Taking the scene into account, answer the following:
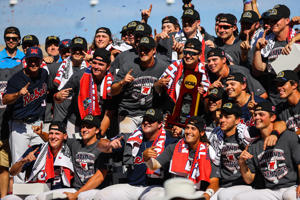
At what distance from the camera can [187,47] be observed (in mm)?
8000

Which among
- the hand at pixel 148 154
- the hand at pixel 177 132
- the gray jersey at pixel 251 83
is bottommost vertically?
the hand at pixel 148 154

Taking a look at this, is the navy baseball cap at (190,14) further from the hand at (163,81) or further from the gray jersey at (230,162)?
the gray jersey at (230,162)

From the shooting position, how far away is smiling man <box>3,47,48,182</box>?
870 cm

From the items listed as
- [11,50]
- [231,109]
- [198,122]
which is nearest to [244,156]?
[231,109]

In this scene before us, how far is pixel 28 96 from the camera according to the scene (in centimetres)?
877

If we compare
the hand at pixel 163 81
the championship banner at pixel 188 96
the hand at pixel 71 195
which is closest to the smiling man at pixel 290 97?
the championship banner at pixel 188 96

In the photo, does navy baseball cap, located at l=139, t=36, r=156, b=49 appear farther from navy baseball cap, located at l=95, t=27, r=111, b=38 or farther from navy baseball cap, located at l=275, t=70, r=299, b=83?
navy baseball cap, located at l=275, t=70, r=299, b=83

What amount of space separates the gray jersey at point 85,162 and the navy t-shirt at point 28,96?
1250 millimetres

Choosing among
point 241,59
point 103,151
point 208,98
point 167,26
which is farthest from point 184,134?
point 167,26

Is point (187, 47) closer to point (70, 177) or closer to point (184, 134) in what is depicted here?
point (184, 134)

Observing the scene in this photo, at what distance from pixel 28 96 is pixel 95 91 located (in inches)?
48.5

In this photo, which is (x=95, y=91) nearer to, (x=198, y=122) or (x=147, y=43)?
(x=147, y=43)

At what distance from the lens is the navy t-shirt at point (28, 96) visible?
8719 millimetres

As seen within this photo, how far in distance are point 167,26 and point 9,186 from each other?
430 cm
